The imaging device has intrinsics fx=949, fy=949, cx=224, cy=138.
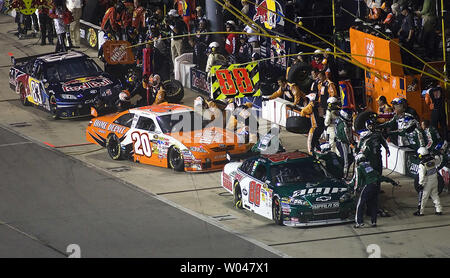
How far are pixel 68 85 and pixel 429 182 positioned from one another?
11.6 meters

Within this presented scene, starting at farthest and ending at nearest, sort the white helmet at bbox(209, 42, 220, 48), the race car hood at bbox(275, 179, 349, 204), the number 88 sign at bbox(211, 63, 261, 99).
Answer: the white helmet at bbox(209, 42, 220, 48) < the number 88 sign at bbox(211, 63, 261, 99) < the race car hood at bbox(275, 179, 349, 204)

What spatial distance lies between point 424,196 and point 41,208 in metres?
7.04

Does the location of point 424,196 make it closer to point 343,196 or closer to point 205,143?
point 343,196

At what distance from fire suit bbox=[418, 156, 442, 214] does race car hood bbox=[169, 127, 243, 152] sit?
181 inches

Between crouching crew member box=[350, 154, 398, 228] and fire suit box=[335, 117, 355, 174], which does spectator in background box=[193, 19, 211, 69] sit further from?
crouching crew member box=[350, 154, 398, 228]

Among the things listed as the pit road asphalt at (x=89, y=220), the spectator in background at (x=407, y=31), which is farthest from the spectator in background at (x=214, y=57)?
the pit road asphalt at (x=89, y=220)

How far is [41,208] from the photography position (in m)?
17.8

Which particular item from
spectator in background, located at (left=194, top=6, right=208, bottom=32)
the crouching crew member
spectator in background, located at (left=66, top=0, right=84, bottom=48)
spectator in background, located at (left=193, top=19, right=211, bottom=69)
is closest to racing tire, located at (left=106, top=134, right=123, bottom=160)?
the crouching crew member

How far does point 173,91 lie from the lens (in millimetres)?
26000

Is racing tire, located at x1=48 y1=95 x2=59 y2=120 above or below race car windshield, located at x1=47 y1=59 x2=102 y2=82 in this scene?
below

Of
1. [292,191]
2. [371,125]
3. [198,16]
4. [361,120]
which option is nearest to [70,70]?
[198,16]

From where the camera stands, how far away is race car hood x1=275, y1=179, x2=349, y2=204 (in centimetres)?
1580

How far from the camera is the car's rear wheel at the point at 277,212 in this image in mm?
16047

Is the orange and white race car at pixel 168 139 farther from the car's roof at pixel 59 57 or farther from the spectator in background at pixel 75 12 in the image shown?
the spectator in background at pixel 75 12
